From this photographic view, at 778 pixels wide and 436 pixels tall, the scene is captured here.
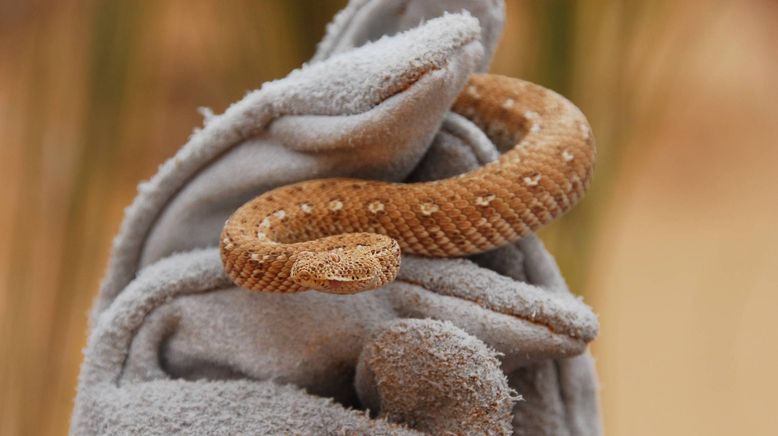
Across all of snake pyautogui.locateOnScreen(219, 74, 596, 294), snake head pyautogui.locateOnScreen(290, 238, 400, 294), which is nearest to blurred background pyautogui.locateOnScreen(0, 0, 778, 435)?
snake pyautogui.locateOnScreen(219, 74, 596, 294)

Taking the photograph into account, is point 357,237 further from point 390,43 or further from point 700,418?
point 700,418

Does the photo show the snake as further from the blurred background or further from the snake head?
the blurred background

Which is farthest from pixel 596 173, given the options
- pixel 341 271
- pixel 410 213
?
pixel 341 271

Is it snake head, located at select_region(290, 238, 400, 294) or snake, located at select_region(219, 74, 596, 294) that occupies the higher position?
snake, located at select_region(219, 74, 596, 294)

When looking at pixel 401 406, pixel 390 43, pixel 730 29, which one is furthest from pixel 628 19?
pixel 401 406

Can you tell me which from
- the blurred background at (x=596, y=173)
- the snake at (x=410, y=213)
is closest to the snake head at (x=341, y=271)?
the snake at (x=410, y=213)

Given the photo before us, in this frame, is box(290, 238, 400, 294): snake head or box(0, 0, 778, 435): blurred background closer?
box(290, 238, 400, 294): snake head
